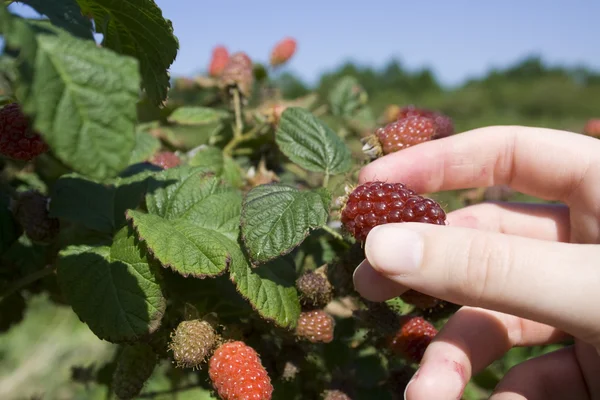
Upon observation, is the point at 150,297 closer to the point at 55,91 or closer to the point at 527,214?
the point at 55,91

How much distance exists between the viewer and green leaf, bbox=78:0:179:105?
0.86 metres

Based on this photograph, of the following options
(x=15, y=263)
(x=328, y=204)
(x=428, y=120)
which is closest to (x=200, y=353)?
(x=328, y=204)

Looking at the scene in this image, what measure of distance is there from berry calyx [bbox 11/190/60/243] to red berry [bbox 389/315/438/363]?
78 centimetres

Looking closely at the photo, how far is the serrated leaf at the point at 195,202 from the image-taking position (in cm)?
107

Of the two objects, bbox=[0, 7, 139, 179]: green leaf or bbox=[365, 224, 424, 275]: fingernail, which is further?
bbox=[365, 224, 424, 275]: fingernail

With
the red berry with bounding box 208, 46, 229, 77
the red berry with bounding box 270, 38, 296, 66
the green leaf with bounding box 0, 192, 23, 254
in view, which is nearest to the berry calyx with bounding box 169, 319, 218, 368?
the green leaf with bounding box 0, 192, 23, 254

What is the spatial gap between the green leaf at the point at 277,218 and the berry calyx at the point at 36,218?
453 millimetres

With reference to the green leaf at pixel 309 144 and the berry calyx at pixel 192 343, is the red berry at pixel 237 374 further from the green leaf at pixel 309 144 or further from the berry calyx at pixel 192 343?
the green leaf at pixel 309 144

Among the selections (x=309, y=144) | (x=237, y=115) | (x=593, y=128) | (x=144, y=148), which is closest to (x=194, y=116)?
(x=237, y=115)

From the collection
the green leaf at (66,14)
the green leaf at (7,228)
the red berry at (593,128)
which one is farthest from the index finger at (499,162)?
the red berry at (593,128)

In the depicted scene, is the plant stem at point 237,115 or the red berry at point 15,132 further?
the plant stem at point 237,115

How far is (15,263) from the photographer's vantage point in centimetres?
125

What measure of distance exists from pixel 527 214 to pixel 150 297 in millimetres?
1006

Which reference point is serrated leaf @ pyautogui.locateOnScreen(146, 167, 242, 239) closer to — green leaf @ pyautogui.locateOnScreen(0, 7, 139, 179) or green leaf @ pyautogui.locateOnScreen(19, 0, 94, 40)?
green leaf @ pyautogui.locateOnScreen(19, 0, 94, 40)
